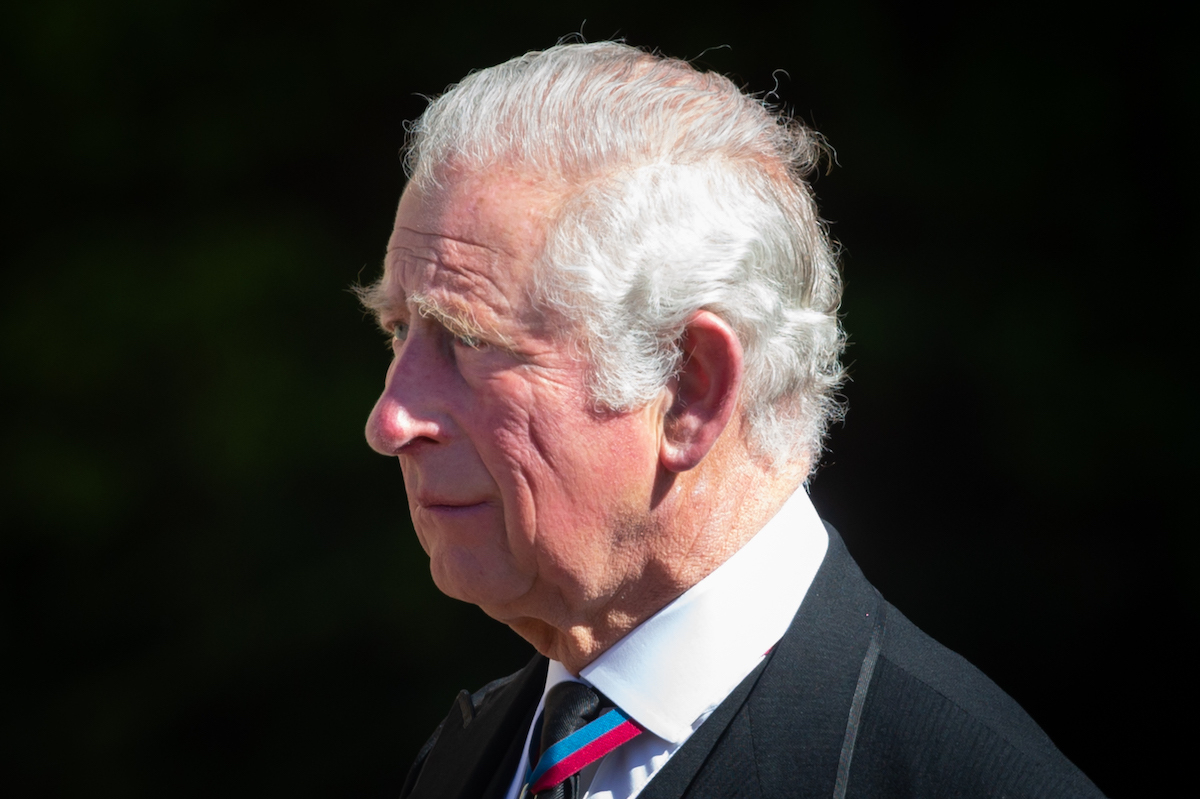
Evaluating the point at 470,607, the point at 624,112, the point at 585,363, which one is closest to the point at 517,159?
the point at 624,112

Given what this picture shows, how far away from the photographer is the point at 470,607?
3682mm

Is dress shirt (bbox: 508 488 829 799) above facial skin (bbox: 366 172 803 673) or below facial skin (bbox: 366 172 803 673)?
below

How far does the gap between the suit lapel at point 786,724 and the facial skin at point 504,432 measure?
0.23m

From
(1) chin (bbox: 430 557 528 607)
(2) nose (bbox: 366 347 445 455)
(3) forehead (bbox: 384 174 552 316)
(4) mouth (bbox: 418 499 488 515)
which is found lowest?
(1) chin (bbox: 430 557 528 607)

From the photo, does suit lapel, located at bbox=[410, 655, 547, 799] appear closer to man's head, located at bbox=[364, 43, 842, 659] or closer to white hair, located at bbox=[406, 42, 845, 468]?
man's head, located at bbox=[364, 43, 842, 659]

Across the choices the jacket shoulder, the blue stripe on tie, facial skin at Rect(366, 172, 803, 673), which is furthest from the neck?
the jacket shoulder

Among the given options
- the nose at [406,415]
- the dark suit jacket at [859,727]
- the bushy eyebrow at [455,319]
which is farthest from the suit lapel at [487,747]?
the bushy eyebrow at [455,319]

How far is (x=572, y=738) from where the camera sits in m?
1.42

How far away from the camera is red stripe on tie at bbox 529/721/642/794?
138 centimetres

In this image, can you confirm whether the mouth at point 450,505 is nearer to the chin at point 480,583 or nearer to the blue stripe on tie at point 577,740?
the chin at point 480,583

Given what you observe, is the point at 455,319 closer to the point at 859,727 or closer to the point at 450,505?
the point at 450,505

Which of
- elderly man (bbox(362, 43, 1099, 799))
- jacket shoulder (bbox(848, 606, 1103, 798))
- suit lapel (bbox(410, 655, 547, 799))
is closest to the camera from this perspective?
jacket shoulder (bbox(848, 606, 1103, 798))

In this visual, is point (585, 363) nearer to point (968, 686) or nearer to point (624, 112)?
point (624, 112)

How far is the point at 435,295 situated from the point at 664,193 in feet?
1.09
